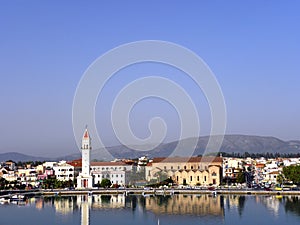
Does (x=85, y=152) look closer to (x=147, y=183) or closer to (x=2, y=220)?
(x=147, y=183)

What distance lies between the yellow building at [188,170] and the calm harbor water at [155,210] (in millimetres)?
8595

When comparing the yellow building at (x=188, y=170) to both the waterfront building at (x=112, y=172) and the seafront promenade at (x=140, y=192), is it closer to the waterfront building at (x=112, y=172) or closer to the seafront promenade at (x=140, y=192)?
the waterfront building at (x=112, y=172)

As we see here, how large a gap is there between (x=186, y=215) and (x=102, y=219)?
342 centimetres

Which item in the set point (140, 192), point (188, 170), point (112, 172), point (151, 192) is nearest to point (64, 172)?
point (112, 172)

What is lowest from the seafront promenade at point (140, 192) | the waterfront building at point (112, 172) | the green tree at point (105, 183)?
the seafront promenade at point (140, 192)

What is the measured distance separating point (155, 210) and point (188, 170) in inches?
634

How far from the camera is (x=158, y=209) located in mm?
23453

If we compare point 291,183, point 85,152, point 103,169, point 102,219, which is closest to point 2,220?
point 102,219

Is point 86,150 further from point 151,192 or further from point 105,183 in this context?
point 151,192

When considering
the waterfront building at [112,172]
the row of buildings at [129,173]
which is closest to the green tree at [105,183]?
the row of buildings at [129,173]

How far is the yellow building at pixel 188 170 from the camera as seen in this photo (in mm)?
38469

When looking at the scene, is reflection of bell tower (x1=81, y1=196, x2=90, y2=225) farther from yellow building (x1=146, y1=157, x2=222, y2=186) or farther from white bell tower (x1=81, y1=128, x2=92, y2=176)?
yellow building (x1=146, y1=157, x2=222, y2=186)

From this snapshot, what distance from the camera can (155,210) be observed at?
23188 mm

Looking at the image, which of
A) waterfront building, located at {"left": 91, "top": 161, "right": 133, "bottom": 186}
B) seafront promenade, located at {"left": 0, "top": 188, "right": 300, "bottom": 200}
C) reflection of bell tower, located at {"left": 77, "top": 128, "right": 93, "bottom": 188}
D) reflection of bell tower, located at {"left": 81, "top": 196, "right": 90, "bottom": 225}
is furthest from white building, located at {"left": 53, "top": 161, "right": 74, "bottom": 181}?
reflection of bell tower, located at {"left": 81, "top": 196, "right": 90, "bottom": 225}
